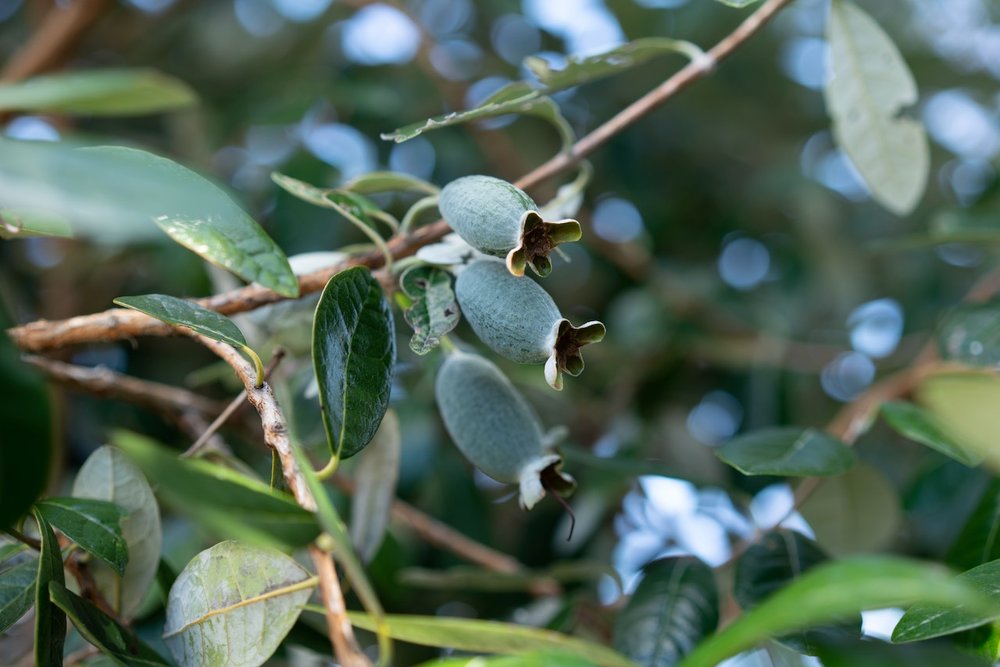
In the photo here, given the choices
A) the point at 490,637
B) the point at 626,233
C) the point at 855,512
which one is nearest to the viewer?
the point at 490,637

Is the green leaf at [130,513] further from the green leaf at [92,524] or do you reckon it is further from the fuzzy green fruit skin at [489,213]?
the fuzzy green fruit skin at [489,213]

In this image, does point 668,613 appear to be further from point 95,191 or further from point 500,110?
point 95,191

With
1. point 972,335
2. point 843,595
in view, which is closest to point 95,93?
point 843,595

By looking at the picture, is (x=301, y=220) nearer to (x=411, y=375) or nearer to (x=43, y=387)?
(x=411, y=375)

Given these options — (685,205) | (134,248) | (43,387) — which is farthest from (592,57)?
(685,205)

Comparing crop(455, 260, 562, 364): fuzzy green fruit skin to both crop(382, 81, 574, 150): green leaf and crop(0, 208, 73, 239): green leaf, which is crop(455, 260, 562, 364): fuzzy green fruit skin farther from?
crop(0, 208, 73, 239): green leaf

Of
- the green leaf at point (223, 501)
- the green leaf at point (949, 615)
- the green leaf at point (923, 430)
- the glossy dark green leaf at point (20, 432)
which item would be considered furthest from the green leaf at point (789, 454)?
the glossy dark green leaf at point (20, 432)

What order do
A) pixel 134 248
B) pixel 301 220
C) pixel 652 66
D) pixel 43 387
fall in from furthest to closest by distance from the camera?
pixel 652 66 < pixel 134 248 < pixel 301 220 < pixel 43 387
